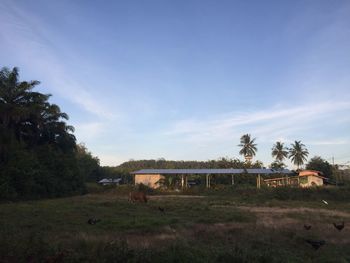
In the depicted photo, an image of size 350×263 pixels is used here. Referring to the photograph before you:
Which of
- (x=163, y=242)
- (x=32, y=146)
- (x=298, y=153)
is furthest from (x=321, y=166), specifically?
(x=163, y=242)

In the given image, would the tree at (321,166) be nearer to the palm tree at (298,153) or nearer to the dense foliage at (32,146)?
the palm tree at (298,153)

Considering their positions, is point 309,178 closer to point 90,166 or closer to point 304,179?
point 304,179

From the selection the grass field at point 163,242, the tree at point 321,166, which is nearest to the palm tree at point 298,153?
the tree at point 321,166

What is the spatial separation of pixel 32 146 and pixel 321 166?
49.4 meters

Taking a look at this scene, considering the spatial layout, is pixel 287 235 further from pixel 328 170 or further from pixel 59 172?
pixel 328 170

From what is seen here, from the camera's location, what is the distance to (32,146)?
39.8 metres

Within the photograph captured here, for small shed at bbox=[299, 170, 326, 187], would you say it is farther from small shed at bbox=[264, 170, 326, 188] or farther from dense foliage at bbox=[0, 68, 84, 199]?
dense foliage at bbox=[0, 68, 84, 199]

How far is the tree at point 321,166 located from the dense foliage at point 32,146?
138 feet

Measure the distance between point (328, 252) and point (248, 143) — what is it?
213 feet

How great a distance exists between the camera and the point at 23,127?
38.7 m

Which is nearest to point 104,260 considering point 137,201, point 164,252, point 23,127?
point 164,252

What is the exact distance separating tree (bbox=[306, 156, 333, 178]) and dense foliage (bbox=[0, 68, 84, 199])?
42.1 metres

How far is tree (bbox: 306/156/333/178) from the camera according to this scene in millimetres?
64562

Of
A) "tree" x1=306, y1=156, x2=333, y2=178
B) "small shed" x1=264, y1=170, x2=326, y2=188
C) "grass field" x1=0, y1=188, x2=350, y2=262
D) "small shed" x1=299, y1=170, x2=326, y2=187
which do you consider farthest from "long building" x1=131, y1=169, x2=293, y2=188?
"grass field" x1=0, y1=188, x2=350, y2=262
